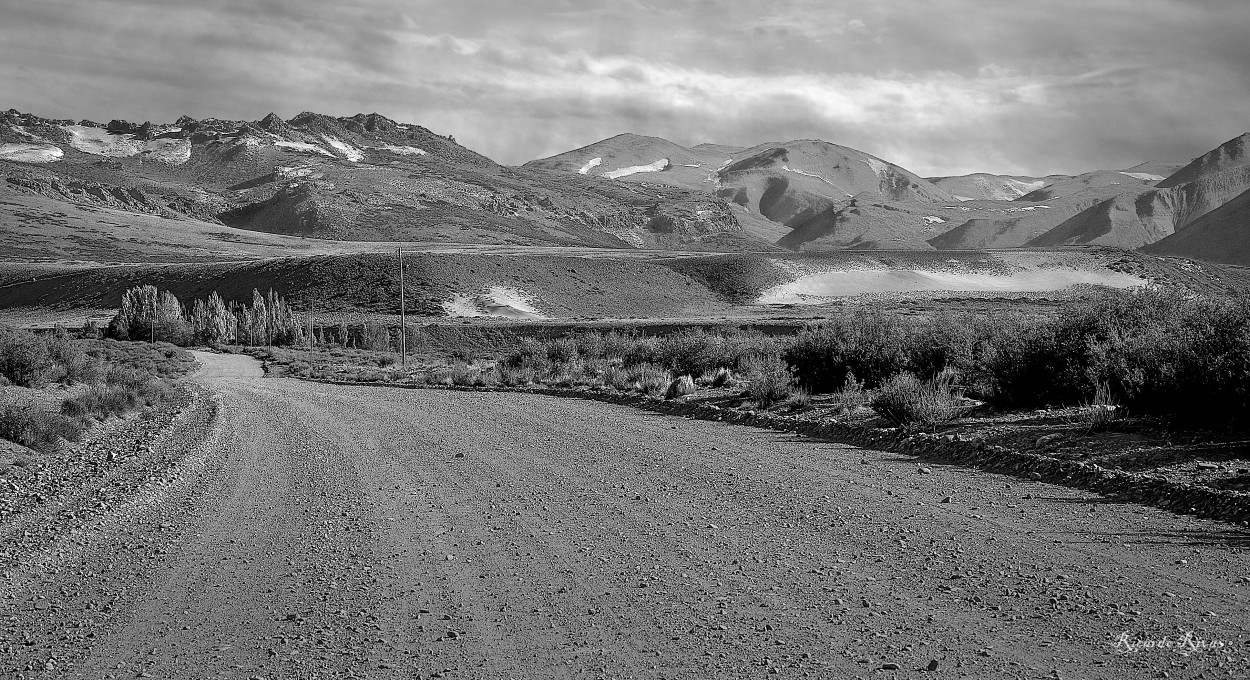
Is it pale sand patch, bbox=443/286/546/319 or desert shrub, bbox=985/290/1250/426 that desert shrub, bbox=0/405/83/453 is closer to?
desert shrub, bbox=985/290/1250/426

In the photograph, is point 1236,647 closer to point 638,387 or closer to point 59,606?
point 59,606

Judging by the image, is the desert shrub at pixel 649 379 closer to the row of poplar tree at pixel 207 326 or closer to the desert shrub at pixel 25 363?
the desert shrub at pixel 25 363

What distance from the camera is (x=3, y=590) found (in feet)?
24.6

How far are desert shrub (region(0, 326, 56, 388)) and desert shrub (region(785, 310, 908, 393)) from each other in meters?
18.7

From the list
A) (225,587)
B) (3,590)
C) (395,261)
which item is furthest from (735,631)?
(395,261)

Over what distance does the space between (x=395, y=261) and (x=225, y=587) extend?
8404 cm

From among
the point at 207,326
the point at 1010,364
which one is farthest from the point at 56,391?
the point at 207,326

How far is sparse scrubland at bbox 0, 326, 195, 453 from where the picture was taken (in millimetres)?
15477

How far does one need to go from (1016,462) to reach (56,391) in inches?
884

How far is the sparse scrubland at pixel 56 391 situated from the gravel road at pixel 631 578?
4291mm

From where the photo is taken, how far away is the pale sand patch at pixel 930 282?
95.2 meters

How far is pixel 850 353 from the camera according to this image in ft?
68.2

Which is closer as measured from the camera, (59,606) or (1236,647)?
(1236,647)

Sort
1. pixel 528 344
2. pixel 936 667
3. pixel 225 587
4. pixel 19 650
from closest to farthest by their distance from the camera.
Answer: pixel 936 667 < pixel 19 650 < pixel 225 587 < pixel 528 344
